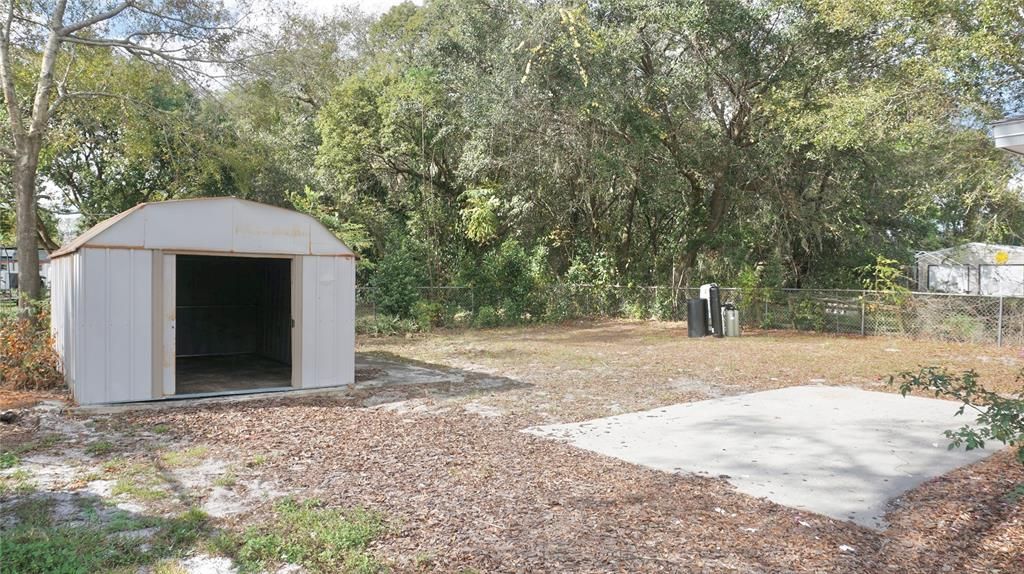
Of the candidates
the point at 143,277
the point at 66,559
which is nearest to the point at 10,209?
the point at 143,277

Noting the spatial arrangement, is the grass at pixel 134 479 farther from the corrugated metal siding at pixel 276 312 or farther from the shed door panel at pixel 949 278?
the shed door panel at pixel 949 278

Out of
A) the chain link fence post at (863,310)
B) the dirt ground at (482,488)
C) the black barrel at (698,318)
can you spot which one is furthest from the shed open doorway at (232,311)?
the chain link fence post at (863,310)

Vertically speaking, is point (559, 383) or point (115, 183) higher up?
point (115, 183)

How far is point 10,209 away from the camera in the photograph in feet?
60.7

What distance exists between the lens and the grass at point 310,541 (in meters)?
3.33

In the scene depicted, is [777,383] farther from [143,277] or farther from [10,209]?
[10,209]

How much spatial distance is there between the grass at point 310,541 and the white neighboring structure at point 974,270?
27.0m

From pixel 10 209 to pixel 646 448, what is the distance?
20.4m

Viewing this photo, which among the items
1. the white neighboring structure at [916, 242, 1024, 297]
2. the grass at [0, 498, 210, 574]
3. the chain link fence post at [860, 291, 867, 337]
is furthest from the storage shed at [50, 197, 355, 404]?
the white neighboring structure at [916, 242, 1024, 297]

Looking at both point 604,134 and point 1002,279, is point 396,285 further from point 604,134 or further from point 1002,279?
point 1002,279

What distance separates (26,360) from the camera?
8.70 m

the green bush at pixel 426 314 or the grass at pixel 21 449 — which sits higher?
the green bush at pixel 426 314

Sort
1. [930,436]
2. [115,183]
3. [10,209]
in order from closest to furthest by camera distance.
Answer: [930,436], [10,209], [115,183]

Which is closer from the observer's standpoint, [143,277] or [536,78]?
[143,277]
